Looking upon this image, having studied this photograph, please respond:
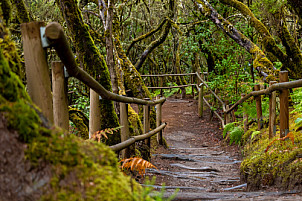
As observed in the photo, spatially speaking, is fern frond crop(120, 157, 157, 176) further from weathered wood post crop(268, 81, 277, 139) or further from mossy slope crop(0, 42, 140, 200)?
weathered wood post crop(268, 81, 277, 139)

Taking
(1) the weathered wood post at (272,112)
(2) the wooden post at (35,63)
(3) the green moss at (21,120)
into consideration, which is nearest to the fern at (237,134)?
(1) the weathered wood post at (272,112)

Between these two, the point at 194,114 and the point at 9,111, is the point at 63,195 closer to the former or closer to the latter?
the point at 9,111

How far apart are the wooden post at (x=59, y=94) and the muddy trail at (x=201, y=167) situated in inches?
53.9

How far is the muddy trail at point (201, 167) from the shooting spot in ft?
11.3

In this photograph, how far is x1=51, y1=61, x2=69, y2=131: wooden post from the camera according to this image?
2.41 metres

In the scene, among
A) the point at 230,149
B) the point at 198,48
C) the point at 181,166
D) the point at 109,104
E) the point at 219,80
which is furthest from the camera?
the point at 198,48

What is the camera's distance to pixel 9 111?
4.03ft

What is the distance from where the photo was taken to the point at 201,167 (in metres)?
5.72

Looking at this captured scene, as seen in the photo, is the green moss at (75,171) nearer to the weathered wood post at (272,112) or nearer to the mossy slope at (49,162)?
the mossy slope at (49,162)

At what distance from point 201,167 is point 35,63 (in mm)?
4435

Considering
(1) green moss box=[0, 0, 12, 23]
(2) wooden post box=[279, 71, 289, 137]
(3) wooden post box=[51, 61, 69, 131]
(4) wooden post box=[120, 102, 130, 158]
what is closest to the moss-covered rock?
(1) green moss box=[0, 0, 12, 23]

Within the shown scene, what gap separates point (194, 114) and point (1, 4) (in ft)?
37.4

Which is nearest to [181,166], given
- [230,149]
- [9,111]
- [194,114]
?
[230,149]

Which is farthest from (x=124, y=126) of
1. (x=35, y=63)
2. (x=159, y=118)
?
(x=159, y=118)
